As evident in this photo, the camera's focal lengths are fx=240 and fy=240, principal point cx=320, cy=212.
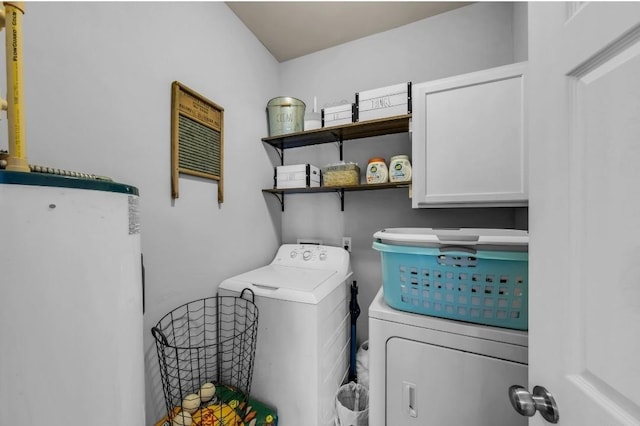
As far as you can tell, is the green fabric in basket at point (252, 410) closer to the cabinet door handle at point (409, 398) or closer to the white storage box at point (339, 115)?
the cabinet door handle at point (409, 398)

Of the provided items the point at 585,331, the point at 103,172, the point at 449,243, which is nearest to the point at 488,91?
the point at 449,243

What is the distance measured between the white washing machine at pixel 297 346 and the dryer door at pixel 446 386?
40 centimetres

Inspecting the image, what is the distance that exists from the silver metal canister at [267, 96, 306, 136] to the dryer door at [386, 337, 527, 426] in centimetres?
173

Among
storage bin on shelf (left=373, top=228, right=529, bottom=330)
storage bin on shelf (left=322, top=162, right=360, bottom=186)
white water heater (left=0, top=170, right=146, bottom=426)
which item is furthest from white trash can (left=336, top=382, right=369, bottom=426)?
storage bin on shelf (left=322, top=162, right=360, bottom=186)

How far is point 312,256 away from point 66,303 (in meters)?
1.53

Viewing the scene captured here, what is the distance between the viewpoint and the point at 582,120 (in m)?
0.48

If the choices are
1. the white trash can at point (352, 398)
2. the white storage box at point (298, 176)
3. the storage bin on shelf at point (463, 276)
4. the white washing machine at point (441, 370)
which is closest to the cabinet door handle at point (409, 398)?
the white washing machine at point (441, 370)

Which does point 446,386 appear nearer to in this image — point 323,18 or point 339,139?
point 339,139

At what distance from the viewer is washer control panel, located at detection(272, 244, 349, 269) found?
74.2 inches

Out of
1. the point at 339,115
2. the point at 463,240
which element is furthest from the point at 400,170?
the point at 463,240

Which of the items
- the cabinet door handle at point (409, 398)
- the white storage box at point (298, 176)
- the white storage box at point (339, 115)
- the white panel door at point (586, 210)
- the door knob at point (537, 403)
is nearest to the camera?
the white panel door at point (586, 210)

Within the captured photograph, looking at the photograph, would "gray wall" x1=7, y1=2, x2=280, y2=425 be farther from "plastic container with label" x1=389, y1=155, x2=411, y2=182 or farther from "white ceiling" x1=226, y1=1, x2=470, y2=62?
"plastic container with label" x1=389, y1=155, x2=411, y2=182

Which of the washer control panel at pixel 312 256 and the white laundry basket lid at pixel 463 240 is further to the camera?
the washer control panel at pixel 312 256

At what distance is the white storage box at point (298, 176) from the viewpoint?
1991 millimetres
